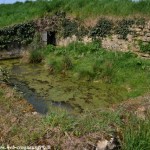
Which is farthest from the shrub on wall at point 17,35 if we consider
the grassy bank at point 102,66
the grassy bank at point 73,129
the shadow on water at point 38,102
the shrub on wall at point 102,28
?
the grassy bank at point 73,129

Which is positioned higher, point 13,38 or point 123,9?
point 123,9

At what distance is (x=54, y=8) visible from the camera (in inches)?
804

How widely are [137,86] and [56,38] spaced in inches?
301

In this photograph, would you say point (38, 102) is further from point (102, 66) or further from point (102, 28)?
point (102, 28)

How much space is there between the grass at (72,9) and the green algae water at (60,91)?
4.13 m

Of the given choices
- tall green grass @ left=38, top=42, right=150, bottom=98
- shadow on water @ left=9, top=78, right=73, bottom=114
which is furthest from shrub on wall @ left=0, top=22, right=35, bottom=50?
shadow on water @ left=9, top=78, right=73, bottom=114

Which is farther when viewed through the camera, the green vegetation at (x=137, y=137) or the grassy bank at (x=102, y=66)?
the grassy bank at (x=102, y=66)

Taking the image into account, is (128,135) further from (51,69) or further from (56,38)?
(56,38)

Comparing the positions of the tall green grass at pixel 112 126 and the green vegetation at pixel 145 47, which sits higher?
the tall green grass at pixel 112 126

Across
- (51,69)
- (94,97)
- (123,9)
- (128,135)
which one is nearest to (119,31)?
(123,9)

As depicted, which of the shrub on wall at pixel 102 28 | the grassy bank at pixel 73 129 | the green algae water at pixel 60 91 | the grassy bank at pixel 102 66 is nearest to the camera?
the grassy bank at pixel 73 129

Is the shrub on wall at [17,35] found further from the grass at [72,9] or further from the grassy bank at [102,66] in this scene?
the grassy bank at [102,66]

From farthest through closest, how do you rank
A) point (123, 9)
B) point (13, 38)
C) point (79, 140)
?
point (13, 38) < point (123, 9) < point (79, 140)

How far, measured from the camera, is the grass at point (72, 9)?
55.5 ft
